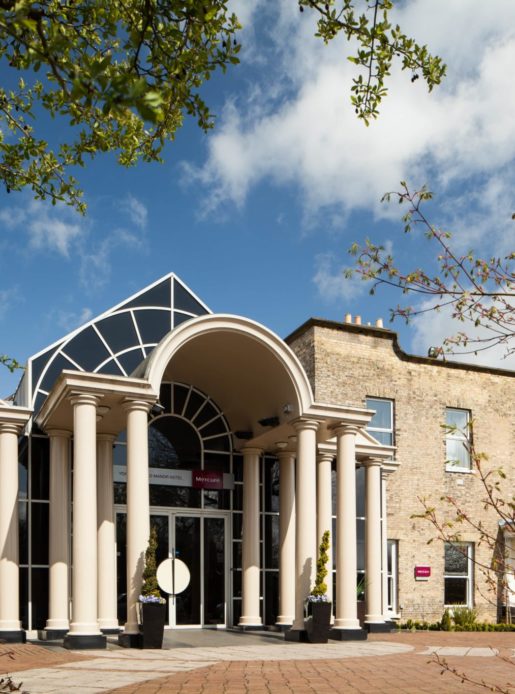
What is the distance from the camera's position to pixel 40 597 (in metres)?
17.0

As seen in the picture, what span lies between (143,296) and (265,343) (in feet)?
12.6

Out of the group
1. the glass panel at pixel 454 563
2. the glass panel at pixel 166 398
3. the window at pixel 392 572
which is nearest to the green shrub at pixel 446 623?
the window at pixel 392 572

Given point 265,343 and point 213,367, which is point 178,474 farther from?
point 265,343

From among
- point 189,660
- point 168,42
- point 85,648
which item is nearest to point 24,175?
point 168,42

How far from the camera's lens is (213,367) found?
60.2 ft

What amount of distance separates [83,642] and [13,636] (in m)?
2.14

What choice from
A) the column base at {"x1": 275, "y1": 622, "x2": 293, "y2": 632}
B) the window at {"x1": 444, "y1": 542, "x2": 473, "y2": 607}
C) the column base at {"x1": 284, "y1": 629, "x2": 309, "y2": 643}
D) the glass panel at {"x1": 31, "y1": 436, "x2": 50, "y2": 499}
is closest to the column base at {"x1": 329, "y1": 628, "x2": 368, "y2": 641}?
the column base at {"x1": 284, "y1": 629, "x2": 309, "y2": 643}

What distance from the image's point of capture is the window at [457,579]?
2428cm

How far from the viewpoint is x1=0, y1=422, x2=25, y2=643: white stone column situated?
613 inches

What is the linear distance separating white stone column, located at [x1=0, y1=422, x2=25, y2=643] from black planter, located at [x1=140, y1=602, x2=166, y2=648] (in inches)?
113

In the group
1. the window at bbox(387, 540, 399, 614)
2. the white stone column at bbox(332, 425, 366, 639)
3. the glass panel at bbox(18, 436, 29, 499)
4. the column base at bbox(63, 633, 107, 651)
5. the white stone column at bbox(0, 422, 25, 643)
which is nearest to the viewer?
the column base at bbox(63, 633, 107, 651)

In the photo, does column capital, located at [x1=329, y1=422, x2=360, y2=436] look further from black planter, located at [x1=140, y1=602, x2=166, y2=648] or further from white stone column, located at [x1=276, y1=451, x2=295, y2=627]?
black planter, located at [x1=140, y1=602, x2=166, y2=648]

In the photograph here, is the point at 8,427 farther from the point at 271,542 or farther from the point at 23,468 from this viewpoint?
A: the point at 271,542

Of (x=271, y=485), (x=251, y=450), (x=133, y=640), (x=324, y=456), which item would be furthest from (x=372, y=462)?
(x=133, y=640)
